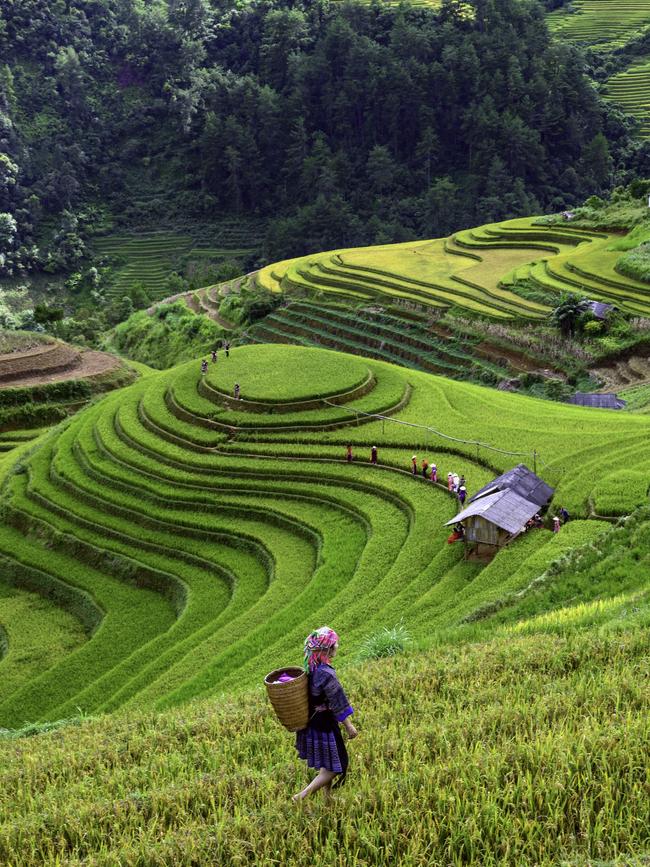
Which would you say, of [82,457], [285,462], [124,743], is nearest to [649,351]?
[285,462]

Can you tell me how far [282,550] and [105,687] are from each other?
19.3ft

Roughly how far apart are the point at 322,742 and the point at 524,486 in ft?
46.1

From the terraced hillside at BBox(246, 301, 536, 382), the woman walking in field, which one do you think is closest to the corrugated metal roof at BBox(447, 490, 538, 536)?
the woman walking in field

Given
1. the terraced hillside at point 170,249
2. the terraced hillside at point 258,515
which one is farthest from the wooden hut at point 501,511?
the terraced hillside at point 170,249

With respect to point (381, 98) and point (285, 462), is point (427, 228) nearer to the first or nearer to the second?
point (381, 98)

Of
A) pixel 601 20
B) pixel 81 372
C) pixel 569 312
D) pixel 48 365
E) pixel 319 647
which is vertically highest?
pixel 601 20

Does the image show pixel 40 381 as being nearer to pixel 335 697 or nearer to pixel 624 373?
pixel 624 373

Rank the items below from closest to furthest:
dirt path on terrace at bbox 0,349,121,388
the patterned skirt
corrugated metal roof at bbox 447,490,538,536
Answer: the patterned skirt
corrugated metal roof at bbox 447,490,538,536
dirt path on terrace at bbox 0,349,121,388

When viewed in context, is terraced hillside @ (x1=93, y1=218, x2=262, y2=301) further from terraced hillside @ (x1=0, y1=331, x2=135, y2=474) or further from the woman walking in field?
the woman walking in field

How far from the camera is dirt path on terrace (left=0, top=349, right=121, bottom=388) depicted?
38.3 metres

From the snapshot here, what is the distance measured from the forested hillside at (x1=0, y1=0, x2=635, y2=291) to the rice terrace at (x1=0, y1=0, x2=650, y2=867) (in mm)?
459

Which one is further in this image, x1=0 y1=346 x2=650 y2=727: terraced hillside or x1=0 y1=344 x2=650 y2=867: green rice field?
x1=0 y1=346 x2=650 y2=727: terraced hillside

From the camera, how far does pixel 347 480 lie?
77.9 feet

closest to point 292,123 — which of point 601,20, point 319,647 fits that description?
point 601,20
